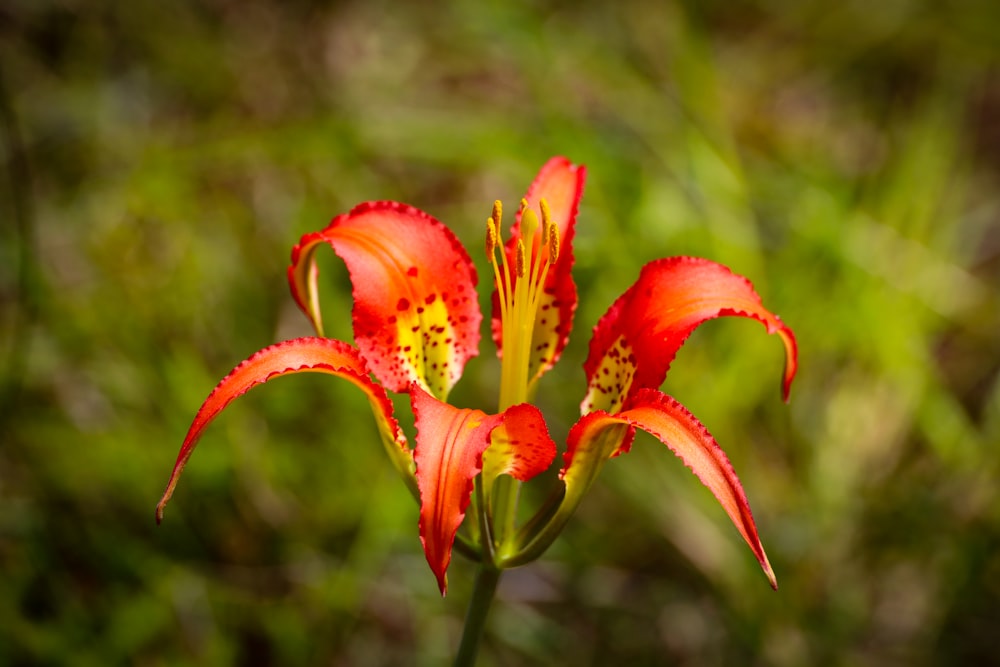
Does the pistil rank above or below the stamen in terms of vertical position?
below

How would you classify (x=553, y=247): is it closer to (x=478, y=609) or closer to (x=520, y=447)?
(x=520, y=447)

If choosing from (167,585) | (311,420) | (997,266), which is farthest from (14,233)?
(997,266)

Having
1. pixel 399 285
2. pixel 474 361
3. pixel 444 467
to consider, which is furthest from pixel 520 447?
pixel 474 361

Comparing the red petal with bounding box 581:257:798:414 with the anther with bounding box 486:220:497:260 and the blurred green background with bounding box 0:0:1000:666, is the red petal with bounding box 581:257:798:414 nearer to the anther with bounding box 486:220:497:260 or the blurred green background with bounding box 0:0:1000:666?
the anther with bounding box 486:220:497:260

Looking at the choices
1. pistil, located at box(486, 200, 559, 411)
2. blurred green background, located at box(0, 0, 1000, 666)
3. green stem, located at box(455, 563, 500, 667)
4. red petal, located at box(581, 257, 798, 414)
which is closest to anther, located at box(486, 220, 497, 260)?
pistil, located at box(486, 200, 559, 411)

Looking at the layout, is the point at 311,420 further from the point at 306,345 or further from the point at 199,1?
the point at 199,1

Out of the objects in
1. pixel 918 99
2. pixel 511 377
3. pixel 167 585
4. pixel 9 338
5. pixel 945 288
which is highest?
pixel 918 99
